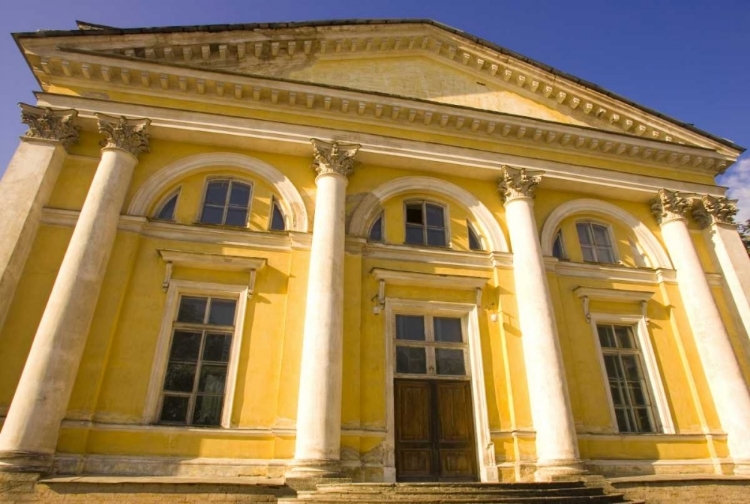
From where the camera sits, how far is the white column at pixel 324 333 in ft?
24.9

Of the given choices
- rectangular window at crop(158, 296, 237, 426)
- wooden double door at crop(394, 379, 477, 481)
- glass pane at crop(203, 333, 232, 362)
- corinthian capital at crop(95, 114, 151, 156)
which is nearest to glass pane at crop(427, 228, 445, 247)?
wooden double door at crop(394, 379, 477, 481)

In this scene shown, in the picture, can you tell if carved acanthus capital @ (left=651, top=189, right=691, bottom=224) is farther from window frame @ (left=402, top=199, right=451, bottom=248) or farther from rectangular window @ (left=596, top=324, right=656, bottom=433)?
window frame @ (left=402, top=199, right=451, bottom=248)

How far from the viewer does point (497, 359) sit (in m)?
9.55

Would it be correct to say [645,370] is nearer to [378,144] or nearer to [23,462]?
[378,144]

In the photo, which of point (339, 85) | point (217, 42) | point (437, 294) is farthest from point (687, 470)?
point (217, 42)

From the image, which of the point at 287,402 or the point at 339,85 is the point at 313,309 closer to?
the point at 287,402

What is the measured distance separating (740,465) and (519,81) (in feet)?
33.1

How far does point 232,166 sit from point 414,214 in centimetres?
428

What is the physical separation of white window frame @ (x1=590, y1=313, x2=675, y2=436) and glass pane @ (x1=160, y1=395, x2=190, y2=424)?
27.4 feet

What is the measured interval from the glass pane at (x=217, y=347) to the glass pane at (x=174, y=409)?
32.5 inches

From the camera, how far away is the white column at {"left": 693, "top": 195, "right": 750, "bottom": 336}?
11.2 meters

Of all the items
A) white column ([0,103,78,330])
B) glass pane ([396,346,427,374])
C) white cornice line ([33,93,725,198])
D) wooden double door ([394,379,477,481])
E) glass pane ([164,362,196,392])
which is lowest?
wooden double door ([394,379,477,481])

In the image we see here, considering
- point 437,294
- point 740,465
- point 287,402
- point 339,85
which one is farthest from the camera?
point 339,85

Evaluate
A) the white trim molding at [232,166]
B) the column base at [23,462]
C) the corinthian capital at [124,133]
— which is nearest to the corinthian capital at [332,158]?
the white trim molding at [232,166]
